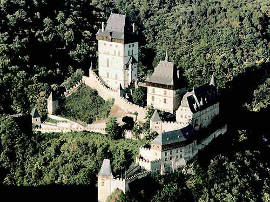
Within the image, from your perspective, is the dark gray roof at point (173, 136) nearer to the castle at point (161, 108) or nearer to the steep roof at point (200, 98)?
the castle at point (161, 108)

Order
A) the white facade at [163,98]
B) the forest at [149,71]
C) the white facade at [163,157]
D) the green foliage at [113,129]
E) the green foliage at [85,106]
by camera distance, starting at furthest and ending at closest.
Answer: the green foliage at [85,106] → the white facade at [163,98] → the green foliage at [113,129] → the forest at [149,71] → the white facade at [163,157]

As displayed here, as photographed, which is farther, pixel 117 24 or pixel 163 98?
pixel 117 24

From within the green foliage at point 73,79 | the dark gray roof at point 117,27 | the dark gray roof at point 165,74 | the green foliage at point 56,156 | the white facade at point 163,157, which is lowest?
the green foliage at point 56,156

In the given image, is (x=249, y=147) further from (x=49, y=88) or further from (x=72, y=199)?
(x=49, y=88)

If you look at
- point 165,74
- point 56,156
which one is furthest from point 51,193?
point 165,74

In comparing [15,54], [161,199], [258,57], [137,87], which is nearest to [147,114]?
[137,87]

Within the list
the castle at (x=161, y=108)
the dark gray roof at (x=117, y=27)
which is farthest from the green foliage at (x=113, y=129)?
the dark gray roof at (x=117, y=27)

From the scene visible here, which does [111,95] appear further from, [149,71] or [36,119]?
[149,71]

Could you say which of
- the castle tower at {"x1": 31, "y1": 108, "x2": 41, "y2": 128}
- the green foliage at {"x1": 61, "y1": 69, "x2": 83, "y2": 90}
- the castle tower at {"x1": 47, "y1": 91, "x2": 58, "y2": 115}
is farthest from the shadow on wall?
the green foliage at {"x1": 61, "y1": 69, "x2": 83, "y2": 90}
